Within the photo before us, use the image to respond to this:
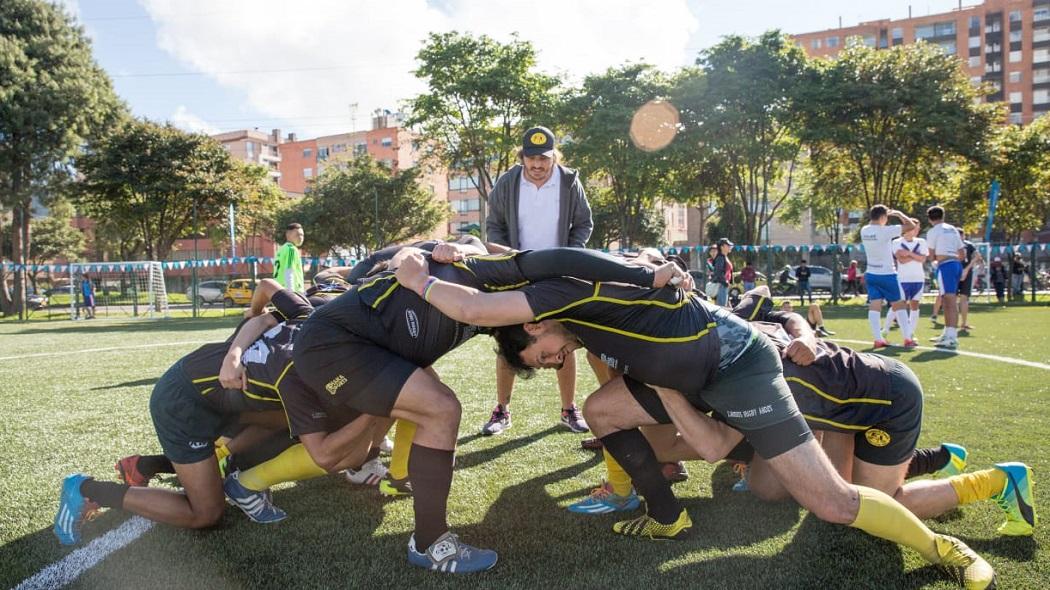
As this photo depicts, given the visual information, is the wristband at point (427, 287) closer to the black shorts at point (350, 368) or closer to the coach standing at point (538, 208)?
the black shorts at point (350, 368)

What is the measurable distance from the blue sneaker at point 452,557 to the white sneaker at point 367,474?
4.31ft

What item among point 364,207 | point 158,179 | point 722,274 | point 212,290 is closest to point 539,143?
point 722,274

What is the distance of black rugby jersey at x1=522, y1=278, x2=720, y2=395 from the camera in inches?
111

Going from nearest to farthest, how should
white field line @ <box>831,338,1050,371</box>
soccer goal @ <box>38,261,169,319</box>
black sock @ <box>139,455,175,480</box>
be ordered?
black sock @ <box>139,455,175,480</box>, white field line @ <box>831,338,1050,371</box>, soccer goal @ <box>38,261,169,319</box>

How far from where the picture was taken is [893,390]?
3.25m

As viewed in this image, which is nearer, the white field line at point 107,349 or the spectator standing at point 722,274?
the white field line at point 107,349

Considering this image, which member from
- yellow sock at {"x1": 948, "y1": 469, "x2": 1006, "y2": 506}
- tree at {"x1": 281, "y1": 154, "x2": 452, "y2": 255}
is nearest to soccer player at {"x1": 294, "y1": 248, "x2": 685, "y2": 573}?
yellow sock at {"x1": 948, "y1": 469, "x2": 1006, "y2": 506}

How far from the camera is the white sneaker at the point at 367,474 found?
171 inches

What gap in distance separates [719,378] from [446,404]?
4.21 ft

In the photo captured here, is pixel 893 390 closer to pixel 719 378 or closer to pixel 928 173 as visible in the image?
pixel 719 378

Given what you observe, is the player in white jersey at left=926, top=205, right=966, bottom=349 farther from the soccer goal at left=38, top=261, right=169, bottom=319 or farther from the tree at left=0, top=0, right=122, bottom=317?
the tree at left=0, top=0, right=122, bottom=317

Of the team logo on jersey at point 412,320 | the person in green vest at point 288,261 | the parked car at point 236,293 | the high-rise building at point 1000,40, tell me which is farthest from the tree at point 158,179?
the high-rise building at point 1000,40

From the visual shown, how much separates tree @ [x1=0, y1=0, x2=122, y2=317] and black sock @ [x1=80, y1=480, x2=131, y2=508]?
102ft

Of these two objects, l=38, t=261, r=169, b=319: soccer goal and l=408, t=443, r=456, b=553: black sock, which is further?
l=38, t=261, r=169, b=319: soccer goal
